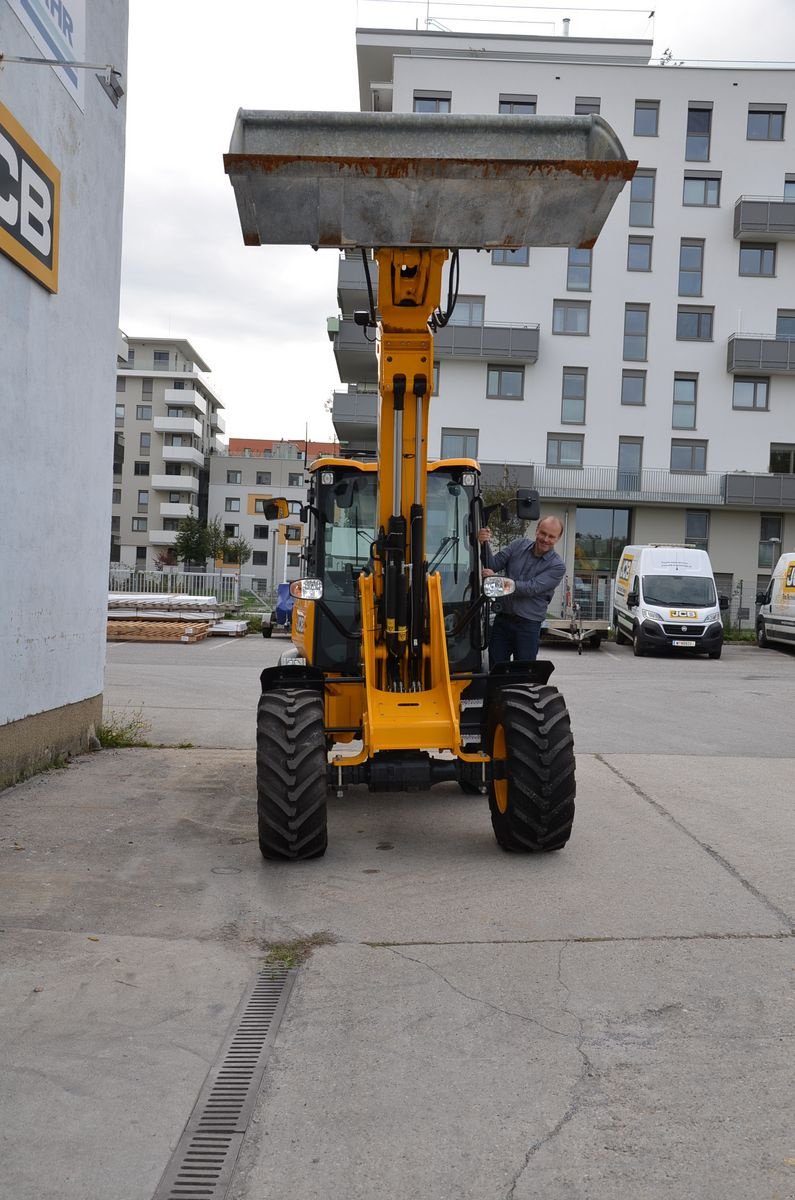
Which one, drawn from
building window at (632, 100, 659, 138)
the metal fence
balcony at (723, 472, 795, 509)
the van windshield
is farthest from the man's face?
building window at (632, 100, 659, 138)

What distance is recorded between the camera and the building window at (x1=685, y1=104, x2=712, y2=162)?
138ft

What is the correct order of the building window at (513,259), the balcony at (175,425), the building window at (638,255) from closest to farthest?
1. the building window at (513,259)
2. the building window at (638,255)
3. the balcony at (175,425)

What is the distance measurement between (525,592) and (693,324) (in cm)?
3679

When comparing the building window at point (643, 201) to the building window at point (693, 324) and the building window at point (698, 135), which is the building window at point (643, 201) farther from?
the building window at point (693, 324)

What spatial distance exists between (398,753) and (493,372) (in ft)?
121

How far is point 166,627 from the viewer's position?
26.0 m

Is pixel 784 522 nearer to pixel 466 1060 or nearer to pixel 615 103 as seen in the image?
pixel 615 103

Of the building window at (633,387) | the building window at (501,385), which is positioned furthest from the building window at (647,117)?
the building window at (501,385)

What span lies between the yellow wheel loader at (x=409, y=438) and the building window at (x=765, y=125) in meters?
40.3

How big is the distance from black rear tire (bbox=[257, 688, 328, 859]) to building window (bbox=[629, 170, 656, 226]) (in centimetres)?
3994

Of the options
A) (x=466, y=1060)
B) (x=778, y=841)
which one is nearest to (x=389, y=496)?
(x=778, y=841)

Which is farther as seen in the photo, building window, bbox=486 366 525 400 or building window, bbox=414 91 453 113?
building window, bbox=486 366 525 400

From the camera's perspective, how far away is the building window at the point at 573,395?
42312mm

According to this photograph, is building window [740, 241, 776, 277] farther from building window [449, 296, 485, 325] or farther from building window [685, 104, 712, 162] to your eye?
building window [449, 296, 485, 325]
